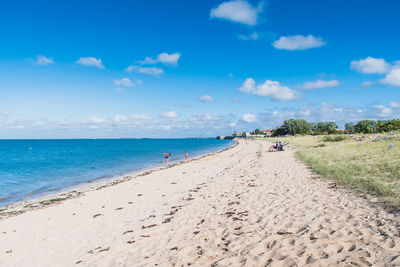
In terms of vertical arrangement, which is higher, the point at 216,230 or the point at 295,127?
the point at 295,127

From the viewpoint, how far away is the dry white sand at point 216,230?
5486 mm

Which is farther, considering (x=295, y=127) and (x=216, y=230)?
(x=295, y=127)

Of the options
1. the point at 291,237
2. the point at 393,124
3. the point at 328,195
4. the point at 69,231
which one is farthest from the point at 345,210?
the point at 393,124

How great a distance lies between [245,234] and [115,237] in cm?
459

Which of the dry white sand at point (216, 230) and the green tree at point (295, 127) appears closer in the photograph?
the dry white sand at point (216, 230)

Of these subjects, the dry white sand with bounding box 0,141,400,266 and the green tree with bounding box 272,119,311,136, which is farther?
the green tree with bounding box 272,119,311,136

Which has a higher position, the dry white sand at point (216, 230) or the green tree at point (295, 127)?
the green tree at point (295, 127)

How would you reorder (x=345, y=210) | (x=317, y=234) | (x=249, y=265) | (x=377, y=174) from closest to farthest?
(x=249, y=265), (x=317, y=234), (x=345, y=210), (x=377, y=174)

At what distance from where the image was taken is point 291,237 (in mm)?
6266

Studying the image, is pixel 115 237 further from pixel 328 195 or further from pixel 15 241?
pixel 328 195

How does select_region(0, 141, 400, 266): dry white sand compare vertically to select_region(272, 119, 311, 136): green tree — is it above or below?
below

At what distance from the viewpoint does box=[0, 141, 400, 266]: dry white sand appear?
5486 millimetres

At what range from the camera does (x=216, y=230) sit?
7.53 metres

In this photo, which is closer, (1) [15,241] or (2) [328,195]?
(1) [15,241]
